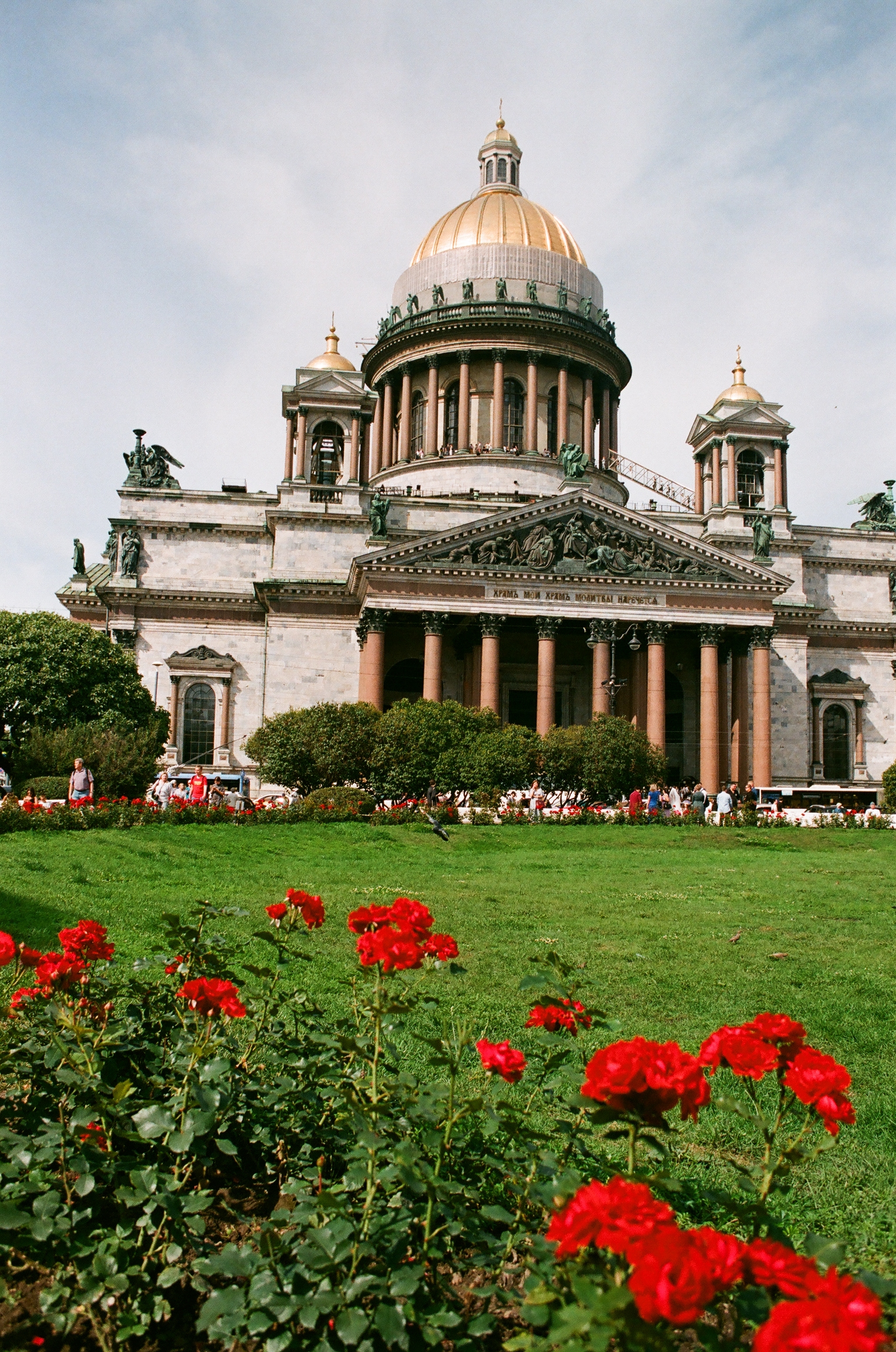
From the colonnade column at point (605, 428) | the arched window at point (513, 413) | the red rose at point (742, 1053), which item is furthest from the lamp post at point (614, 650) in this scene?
the red rose at point (742, 1053)

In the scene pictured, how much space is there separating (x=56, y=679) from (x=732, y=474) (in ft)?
114

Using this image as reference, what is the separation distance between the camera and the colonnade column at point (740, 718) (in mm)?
46219

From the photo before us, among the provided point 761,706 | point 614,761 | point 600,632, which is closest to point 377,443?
point 600,632

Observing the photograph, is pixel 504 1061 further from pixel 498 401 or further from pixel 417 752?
pixel 498 401

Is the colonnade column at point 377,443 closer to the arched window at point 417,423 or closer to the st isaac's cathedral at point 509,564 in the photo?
the st isaac's cathedral at point 509,564

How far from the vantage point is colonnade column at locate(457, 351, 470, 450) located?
57.2 metres

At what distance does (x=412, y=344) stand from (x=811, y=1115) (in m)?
60.7

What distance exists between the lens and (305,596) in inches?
1881

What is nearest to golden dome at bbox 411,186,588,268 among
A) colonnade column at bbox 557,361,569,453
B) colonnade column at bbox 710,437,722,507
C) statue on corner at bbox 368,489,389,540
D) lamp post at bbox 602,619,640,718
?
colonnade column at bbox 557,361,569,453

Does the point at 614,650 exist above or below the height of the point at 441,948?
above

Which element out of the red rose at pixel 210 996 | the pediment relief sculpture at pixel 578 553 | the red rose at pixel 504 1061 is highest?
the pediment relief sculpture at pixel 578 553

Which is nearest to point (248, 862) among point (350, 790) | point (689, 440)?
point (350, 790)

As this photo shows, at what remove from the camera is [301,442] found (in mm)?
51125

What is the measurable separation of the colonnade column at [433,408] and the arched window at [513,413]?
152 inches
